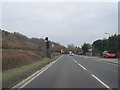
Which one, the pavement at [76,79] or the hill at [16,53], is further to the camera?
the hill at [16,53]

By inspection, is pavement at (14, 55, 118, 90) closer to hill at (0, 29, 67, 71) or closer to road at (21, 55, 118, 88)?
road at (21, 55, 118, 88)

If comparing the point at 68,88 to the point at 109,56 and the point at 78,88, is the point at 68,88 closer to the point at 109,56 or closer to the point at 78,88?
the point at 78,88

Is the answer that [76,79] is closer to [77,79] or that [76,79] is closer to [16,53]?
[77,79]

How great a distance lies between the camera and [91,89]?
10789 millimetres

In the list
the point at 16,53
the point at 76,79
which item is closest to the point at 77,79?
the point at 76,79

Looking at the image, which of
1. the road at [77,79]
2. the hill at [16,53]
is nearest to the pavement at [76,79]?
the road at [77,79]

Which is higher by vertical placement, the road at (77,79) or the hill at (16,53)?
the hill at (16,53)

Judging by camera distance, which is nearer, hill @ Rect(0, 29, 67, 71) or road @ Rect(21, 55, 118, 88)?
road @ Rect(21, 55, 118, 88)

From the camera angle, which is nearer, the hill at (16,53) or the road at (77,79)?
the road at (77,79)

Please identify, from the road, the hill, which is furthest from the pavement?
the hill

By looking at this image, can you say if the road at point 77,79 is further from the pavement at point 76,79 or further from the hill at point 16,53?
the hill at point 16,53

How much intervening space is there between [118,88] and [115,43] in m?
57.7

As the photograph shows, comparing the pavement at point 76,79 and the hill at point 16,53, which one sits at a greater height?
the hill at point 16,53

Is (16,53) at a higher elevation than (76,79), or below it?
higher
